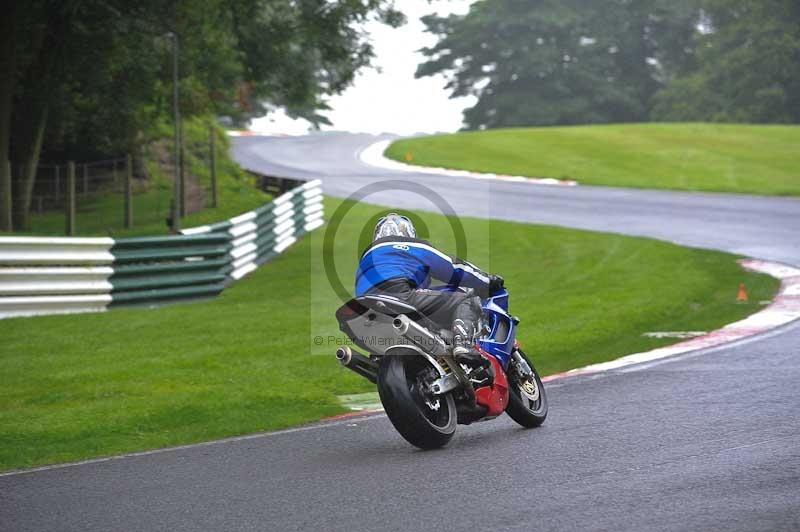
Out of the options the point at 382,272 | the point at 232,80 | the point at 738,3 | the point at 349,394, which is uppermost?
the point at 738,3

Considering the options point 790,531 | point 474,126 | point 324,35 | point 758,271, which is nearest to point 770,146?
point 324,35

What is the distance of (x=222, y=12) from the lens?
2506cm

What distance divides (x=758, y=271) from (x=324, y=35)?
11733mm

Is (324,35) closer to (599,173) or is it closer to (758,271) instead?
(758,271)

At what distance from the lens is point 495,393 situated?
8.49 meters

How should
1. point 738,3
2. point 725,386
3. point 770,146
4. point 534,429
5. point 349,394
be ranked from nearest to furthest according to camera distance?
point 534,429
point 725,386
point 349,394
point 770,146
point 738,3

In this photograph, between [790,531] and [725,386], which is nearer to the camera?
[790,531]

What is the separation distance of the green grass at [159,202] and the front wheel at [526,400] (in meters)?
15.2

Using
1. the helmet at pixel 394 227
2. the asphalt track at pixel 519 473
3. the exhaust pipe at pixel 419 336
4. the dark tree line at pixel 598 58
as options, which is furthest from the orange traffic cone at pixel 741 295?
the dark tree line at pixel 598 58

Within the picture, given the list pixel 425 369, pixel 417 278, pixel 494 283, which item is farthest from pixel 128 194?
pixel 425 369

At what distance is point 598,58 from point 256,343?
7454cm

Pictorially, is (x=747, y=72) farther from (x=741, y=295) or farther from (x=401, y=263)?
(x=401, y=263)

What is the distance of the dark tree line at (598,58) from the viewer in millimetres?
77750

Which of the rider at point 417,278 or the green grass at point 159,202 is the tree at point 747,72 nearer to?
the green grass at point 159,202
